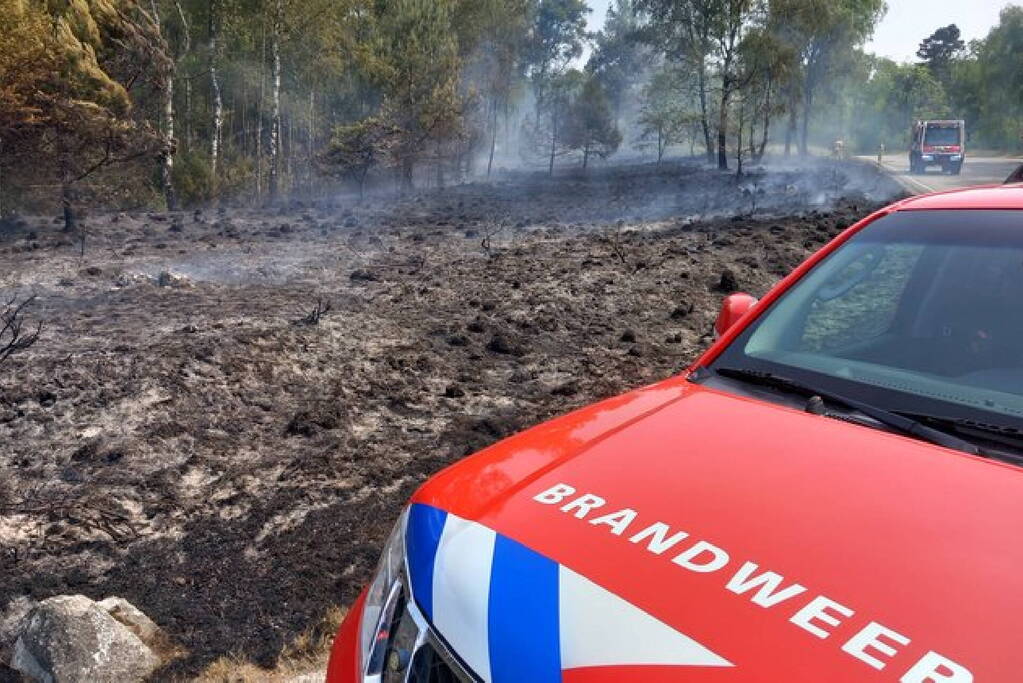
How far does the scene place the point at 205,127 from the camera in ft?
103

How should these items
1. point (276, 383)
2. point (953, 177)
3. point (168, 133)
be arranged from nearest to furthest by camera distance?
1. point (276, 383)
2. point (168, 133)
3. point (953, 177)

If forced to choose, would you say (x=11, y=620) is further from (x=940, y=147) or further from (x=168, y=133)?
(x=940, y=147)

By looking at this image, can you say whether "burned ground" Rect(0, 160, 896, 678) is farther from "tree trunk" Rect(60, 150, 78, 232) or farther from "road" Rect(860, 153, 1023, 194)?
"road" Rect(860, 153, 1023, 194)

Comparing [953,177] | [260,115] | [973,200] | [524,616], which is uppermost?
[260,115]

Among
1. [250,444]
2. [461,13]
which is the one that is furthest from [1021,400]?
[461,13]

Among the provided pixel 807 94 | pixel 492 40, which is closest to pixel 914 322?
pixel 492 40

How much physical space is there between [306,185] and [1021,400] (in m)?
33.5

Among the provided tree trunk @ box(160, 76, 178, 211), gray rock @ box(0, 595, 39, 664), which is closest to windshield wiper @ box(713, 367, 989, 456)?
gray rock @ box(0, 595, 39, 664)

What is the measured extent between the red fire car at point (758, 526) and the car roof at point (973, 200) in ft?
0.05

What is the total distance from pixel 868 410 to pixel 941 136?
123 feet


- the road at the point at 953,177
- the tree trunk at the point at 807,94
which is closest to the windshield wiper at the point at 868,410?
the road at the point at 953,177

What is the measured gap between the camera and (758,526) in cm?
153

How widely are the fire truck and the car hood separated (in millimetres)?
36387

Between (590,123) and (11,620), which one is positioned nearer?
(11,620)
